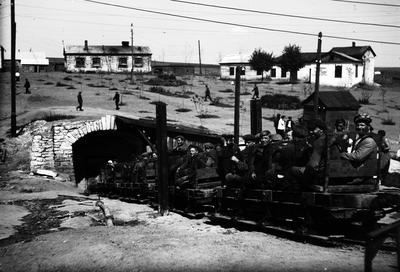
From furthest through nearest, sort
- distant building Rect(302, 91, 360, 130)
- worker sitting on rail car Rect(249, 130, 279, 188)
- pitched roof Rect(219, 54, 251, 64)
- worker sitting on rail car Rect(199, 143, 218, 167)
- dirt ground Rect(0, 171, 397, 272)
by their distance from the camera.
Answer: pitched roof Rect(219, 54, 251, 64), distant building Rect(302, 91, 360, 130), worker sitting on rail car Rect(199, 143, 218, 167), worker sitting on rail car Rect(249, 130, 279, 188), dirt ground Rect(0, 171, 397, 272)

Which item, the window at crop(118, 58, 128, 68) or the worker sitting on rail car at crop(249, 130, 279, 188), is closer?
the worker sitting on rail car at crop(249, 130, 279, 188)

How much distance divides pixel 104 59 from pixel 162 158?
4521 centimetres

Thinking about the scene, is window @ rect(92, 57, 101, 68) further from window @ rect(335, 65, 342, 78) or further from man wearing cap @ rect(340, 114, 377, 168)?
man wearing cap @ rect(340, 114, 377, 168)

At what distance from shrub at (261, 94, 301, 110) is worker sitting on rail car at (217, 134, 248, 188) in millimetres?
24435

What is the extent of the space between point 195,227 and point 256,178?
211 centimetres

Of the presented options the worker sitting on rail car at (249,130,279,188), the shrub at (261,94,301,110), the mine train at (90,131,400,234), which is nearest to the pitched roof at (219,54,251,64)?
the shrub at (261,94,301,110)

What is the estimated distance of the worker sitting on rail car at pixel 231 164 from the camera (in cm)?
932

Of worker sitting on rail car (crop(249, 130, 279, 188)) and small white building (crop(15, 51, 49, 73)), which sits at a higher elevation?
small white building (crop(15, 51, 49, 73))

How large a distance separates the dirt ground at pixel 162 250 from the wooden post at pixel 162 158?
654mm

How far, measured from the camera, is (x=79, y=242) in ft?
26.3

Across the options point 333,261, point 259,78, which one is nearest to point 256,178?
point 333,261

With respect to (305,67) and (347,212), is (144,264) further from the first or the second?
(305,67)

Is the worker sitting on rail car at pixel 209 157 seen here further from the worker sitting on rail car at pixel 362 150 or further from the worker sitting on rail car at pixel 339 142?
the worker sitting on rail car at pixel 362 150

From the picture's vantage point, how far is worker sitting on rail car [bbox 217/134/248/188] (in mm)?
9320
